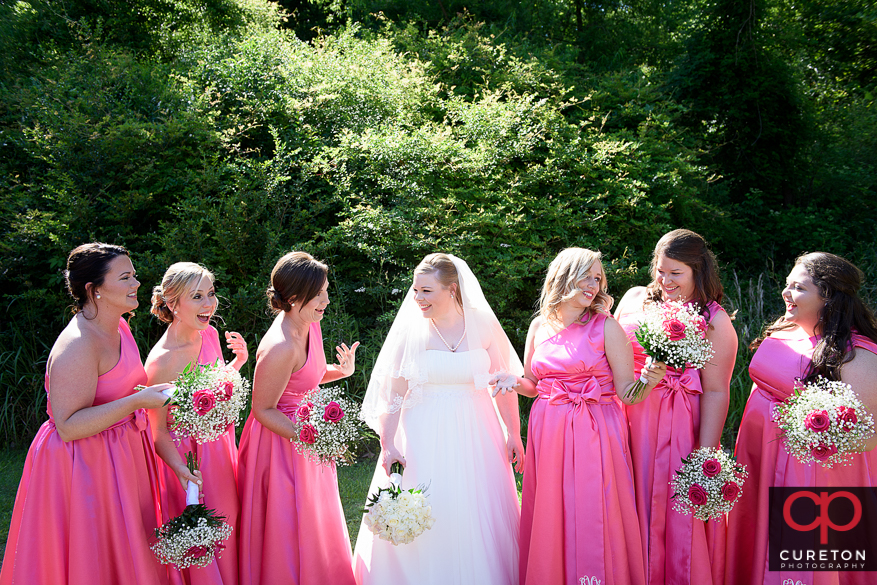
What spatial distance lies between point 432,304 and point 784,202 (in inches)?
447

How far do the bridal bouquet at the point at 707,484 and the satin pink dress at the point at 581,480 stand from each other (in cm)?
39

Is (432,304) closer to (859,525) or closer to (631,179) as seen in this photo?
(859,525)

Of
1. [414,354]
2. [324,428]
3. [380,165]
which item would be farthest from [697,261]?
[380,165]

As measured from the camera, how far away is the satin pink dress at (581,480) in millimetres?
3939

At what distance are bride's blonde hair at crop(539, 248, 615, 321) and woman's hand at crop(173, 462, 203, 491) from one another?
98.5 inches

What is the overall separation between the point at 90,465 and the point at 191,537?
31.9 inches

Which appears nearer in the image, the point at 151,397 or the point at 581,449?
the point at 151,397

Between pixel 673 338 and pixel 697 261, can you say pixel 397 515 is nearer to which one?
pixel 673 338

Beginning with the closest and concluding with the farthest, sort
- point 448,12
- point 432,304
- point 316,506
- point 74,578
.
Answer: point 74,578
point 316,506
point 432,304
point 448,12

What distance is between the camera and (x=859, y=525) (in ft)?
12.5

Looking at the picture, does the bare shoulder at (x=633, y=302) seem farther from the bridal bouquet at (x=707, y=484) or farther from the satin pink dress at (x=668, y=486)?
the bridal bouquet at (x=707, y=484)

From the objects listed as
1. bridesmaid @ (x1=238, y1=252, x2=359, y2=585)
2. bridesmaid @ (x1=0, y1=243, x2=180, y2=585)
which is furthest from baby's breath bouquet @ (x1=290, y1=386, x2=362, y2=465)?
bridesmaid @ (x1=0, y1=243, x2=180, y2=585)

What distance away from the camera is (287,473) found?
4.11 metres

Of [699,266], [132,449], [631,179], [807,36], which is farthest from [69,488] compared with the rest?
[807,36]
